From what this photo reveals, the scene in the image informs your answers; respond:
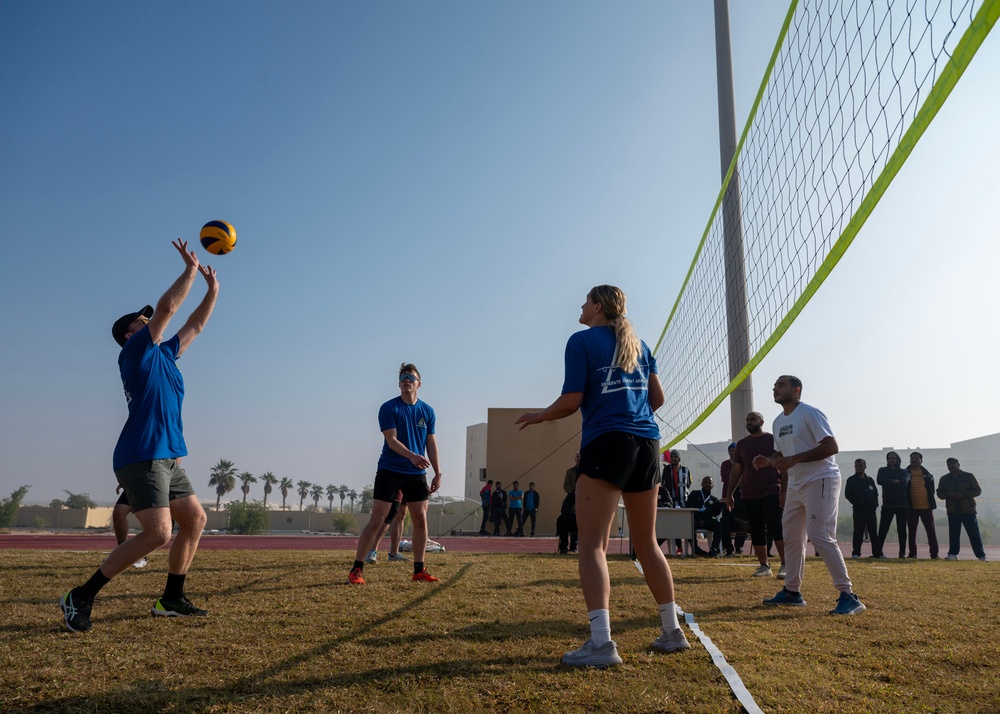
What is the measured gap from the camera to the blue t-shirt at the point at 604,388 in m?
3.27

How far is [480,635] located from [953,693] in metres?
2.01

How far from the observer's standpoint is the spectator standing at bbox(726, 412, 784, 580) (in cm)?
705

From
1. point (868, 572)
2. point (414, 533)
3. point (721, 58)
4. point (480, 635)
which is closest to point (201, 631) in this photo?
point (480, 635)

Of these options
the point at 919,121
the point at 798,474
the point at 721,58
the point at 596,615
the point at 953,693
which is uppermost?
the point at 721,58

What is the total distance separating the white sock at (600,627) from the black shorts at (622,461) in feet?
1.87

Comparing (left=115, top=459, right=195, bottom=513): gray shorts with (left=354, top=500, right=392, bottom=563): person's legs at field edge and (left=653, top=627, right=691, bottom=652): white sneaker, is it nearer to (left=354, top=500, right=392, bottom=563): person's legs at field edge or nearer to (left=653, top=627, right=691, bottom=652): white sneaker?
(left=354, top=500, right=392, bottom=563): person's legs at field edge

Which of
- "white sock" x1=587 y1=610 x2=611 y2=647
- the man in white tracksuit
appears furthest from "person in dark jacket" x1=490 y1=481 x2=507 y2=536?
"white sock" x1=587 y1=610 x2=611 y2=647

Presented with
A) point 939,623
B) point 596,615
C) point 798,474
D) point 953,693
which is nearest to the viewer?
point 953,693

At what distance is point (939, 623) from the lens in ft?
13.4

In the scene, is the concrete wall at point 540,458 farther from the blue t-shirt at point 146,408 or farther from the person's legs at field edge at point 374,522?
the blue t-shirt at point 146,408

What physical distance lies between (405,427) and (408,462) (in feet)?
1.09

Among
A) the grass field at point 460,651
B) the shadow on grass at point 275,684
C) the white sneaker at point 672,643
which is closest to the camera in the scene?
the shadow on grass at point 275,684

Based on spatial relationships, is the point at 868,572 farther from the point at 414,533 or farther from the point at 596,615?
the point at 596,615

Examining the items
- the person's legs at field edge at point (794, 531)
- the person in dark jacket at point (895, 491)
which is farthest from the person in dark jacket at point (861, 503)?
the person's legs at field edge at point (794, 531)
